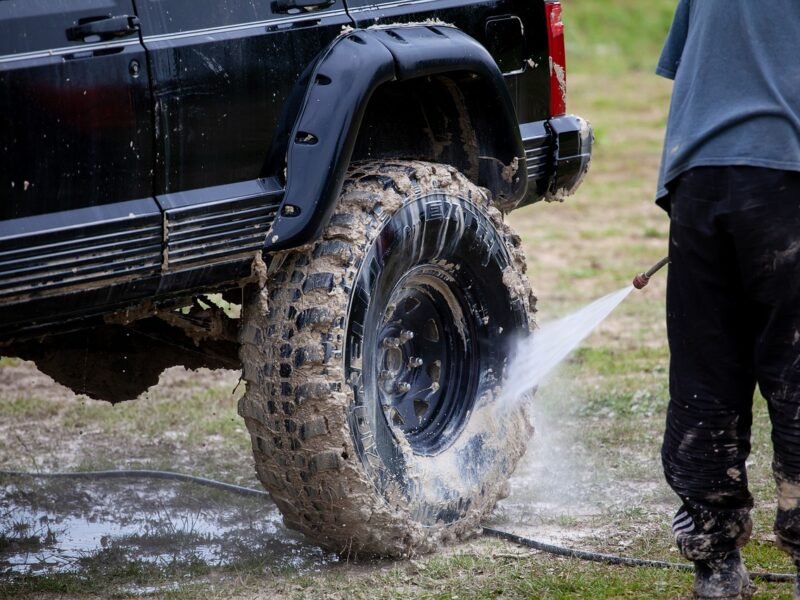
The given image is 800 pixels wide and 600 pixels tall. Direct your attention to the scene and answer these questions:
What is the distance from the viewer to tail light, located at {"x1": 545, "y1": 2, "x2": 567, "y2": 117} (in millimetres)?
4883

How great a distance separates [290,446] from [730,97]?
5.56ft

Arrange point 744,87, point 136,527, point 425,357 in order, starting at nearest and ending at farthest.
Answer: point 744,87, point 425,357, point 136,527

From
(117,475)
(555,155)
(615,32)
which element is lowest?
(117,475)

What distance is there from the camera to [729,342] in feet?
11.6

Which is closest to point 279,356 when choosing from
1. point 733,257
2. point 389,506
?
point 389,506

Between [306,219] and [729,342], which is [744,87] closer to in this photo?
[729,342]

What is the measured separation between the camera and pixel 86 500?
511 centimetres

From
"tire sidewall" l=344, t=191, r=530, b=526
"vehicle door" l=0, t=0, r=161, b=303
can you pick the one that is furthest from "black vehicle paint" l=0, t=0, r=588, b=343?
"tire sidewall" l=344, t=191, r=530, b=526

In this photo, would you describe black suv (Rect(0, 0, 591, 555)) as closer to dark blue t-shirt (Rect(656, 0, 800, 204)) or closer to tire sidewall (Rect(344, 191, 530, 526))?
tire sidewall (Rect(344, 191, 530, 526))

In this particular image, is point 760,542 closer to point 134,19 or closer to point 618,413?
point 618,413

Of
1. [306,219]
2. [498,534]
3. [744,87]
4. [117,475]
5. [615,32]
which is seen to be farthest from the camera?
[615,32]

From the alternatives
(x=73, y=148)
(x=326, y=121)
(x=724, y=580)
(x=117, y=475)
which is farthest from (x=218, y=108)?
(x=117, y=475)

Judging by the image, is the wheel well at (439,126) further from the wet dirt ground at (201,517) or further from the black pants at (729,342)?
the wet dirt ground at (201,517)

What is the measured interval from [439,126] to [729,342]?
155cm
